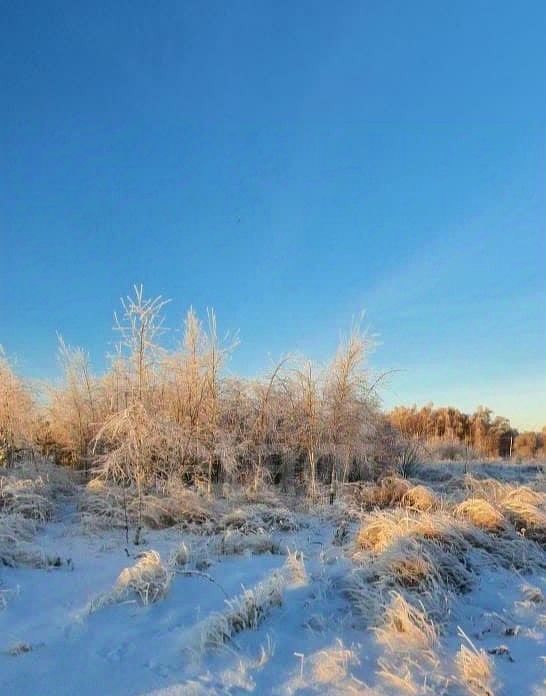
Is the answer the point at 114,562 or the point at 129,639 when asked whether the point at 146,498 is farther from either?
the point at 129,639

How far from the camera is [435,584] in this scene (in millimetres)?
4480

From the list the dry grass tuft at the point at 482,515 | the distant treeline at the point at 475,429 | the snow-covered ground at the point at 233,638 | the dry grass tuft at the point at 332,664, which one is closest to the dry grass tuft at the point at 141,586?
the snow-covered ground at the point at 233,638

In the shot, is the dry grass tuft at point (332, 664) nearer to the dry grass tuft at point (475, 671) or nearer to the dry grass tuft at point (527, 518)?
the dry grass tuft at point (475, 671)

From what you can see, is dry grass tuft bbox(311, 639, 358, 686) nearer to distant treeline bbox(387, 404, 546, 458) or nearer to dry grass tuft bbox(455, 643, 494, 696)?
dry grass tuft bbox(455, 643, 494, 696)

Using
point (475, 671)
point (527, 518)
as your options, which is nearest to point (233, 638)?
point (475, 671)

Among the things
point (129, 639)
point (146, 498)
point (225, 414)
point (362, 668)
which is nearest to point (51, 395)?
point (225, 414)

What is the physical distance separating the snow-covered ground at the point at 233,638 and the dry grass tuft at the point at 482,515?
0.97 m

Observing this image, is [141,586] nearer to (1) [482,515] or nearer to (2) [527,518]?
(1) [482,515]

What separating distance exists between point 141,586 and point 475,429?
25092mm

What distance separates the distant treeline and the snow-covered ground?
2069 cm

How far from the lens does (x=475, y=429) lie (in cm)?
2720

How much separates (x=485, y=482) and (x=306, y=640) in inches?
289

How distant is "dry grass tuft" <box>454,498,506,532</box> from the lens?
253 inches

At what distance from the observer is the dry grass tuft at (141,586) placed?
173 inches
